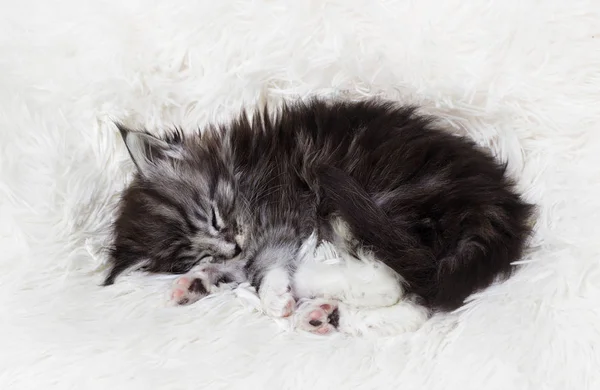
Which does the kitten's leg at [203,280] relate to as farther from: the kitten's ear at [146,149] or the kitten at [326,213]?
the kitten's ear at [146,149]

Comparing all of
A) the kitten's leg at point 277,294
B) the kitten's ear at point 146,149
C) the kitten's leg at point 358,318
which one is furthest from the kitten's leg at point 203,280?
the kitten's ear at point 146,149

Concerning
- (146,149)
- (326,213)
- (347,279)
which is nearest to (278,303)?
(347,279)

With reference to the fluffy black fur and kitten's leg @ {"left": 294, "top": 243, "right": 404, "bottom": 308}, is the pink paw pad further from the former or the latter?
kitten's leg @ {"left": 294, "top": 243, "right": 404, "bottom": 308}

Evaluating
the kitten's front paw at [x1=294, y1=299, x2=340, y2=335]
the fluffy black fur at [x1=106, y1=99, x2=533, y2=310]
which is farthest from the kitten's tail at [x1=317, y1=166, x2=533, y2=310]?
the kitten's front paw at [x1=294, y1=299, x2=340, y2=335]

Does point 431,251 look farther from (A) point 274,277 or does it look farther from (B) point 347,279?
(A) point 274,277

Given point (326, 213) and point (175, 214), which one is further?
point (175, 214)

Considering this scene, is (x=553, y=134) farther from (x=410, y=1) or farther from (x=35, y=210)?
(x=35, y=210)

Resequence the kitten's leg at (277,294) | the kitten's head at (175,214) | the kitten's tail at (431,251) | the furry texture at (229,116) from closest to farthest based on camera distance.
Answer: the furry texture at (229,116) < the kitten's tail at (431,251) < the kitten's leg at (277,294) < the kitten's head at (175,214)
